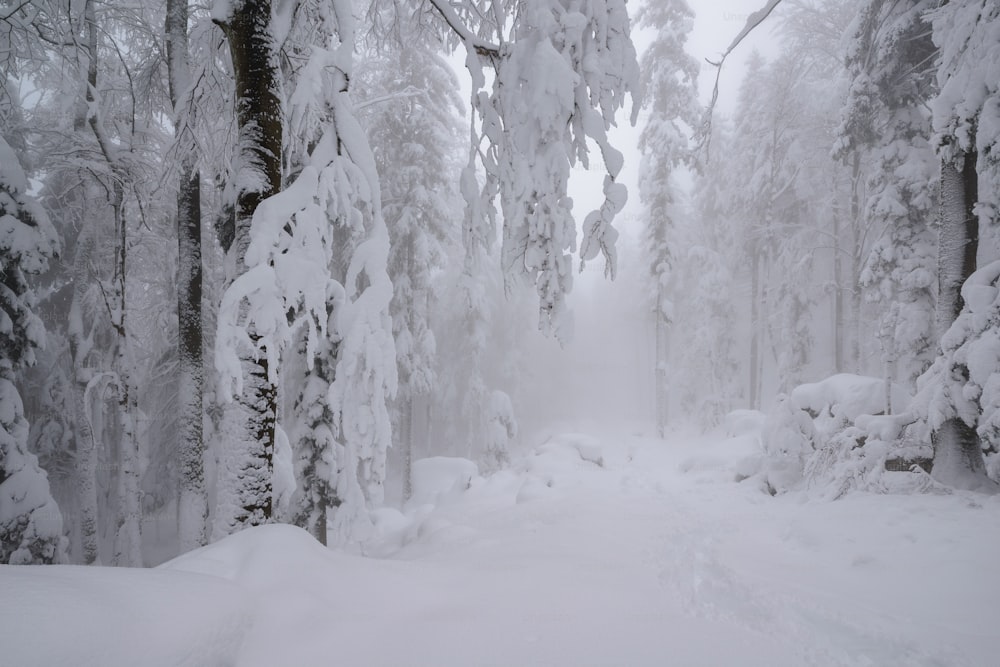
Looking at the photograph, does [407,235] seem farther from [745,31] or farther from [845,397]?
[845,397]

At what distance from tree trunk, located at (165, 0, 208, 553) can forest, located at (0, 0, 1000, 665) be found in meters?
0.04

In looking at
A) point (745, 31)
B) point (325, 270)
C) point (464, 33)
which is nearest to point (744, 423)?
point (745, 31)

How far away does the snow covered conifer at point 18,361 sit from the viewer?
6750mm

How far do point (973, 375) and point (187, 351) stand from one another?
1069cm

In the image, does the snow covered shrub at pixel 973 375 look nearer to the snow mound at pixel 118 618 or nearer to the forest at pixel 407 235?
the forest at pixel 407 235

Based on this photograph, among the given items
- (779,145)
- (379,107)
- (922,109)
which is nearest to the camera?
(922,109)

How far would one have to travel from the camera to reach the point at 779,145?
18438mm

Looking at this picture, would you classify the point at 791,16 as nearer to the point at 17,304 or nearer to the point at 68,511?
the point at 17,304

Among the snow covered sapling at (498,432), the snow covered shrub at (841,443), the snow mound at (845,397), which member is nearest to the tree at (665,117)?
the snow covered sapling at (498,432)

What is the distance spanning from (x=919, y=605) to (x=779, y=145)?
19.9 meters

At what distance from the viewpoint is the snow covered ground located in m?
1.55

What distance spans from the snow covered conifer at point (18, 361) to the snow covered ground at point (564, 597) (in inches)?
253

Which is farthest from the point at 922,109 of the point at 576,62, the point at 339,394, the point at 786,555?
the point at 339,394

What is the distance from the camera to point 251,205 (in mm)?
3195
